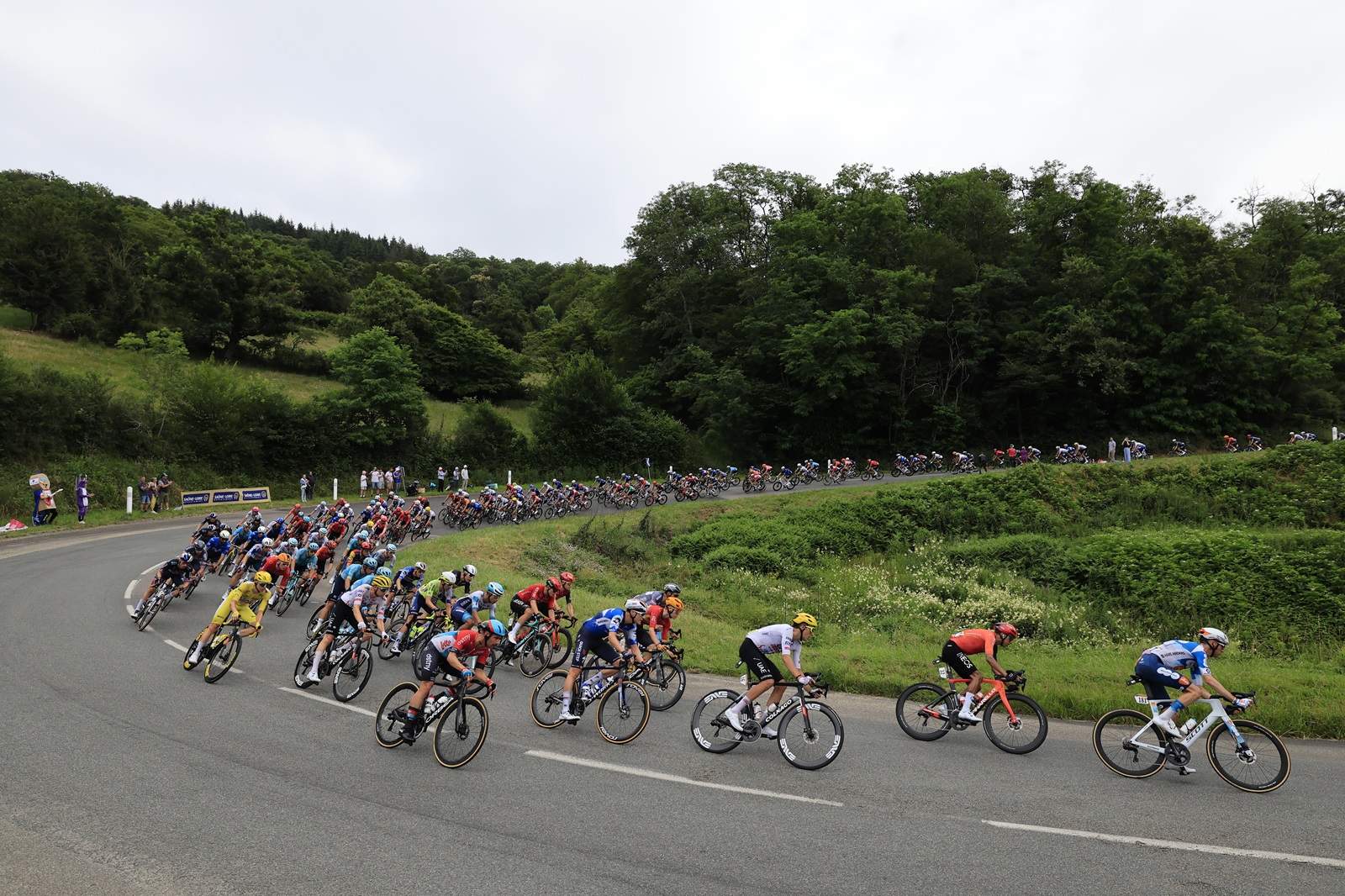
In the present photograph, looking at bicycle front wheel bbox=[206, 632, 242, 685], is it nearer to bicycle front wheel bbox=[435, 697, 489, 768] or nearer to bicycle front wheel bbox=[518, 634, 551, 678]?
bicycle front wheel bbox=[518, 634, 551, 678]

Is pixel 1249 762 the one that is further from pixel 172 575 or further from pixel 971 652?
pixel 172 575

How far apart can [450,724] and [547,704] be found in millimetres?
1684

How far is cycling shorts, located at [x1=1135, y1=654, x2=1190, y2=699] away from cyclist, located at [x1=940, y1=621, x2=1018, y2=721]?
1453mm

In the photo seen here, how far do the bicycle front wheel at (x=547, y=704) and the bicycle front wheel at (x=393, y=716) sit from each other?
168cm

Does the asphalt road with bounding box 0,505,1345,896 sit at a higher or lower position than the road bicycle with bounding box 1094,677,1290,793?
lower

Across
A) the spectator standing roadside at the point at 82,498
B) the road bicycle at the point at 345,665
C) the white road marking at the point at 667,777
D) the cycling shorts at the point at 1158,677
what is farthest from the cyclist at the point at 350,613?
the spectator standing roadside at the point at 82,498

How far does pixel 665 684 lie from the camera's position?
35.4 ft

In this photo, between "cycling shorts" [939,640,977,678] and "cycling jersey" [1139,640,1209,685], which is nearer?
"cycling jersey" [1139,640,1209,685]

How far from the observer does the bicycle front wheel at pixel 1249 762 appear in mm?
8117

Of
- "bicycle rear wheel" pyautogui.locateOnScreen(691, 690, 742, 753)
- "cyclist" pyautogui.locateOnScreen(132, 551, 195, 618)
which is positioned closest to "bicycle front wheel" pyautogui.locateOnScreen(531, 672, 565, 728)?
"bicycle rear wheel" pyautogui.locateOnScreen(691, 690, 742, 753)

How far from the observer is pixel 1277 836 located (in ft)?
23.0

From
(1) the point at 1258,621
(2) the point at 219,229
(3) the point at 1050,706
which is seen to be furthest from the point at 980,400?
(2) the point at 219,229

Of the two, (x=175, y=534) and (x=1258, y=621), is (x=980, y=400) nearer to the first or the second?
(x=1258, y=621)

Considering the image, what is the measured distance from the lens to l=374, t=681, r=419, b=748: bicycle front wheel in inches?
341
